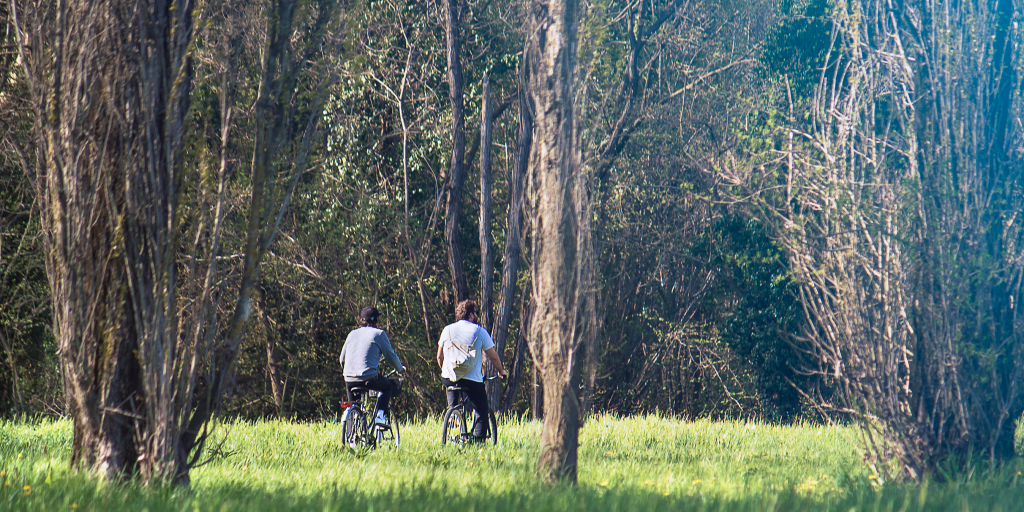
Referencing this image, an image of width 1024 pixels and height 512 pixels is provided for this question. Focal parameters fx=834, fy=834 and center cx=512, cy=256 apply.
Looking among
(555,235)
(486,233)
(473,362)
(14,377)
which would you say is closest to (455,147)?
(486,233)

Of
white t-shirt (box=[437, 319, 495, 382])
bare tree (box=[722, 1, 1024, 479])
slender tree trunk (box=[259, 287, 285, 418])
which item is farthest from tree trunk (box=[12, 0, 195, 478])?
slender tree trunk (box=[259, 287, 285, 418])

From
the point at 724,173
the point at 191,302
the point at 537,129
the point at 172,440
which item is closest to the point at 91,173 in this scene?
the point at 191,302

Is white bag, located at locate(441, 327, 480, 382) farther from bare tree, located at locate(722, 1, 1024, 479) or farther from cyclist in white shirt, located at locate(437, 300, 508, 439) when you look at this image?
bare tree, located at locate(722, 1, 1024, 479)

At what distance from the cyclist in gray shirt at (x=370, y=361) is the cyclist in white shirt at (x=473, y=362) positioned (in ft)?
2.09

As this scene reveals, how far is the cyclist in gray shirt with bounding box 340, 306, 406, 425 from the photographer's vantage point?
9250 millimetres

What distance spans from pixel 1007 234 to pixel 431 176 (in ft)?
45.1

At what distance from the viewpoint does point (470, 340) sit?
30.9 feet

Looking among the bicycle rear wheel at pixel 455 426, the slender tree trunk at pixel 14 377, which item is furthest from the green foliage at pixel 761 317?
the slender tree trunk at pixel 14 377

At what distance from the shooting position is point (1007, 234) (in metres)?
6.86

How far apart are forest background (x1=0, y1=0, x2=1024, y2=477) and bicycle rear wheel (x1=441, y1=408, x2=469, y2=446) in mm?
1946

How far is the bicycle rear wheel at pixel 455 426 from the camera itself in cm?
955

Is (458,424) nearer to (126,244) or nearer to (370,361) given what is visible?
(370,361)

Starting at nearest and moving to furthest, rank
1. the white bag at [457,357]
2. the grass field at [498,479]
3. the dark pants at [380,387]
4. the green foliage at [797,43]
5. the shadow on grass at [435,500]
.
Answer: the shadow on grass at [435,500]
the grass field at [498,479]
the dark pants at [380,387]
the white bag at [457,357]
the green foliage at [797,43]

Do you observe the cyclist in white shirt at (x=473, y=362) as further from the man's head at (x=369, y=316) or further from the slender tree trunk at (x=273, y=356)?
the slender tree trunk at (x=273, y=356)
